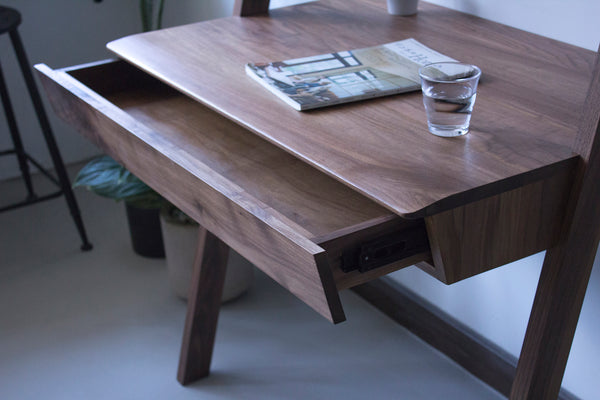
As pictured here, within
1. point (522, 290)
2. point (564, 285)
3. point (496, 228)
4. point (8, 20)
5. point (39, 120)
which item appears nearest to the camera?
point (496, 228)

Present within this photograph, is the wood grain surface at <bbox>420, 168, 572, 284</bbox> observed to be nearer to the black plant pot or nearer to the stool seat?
the black plant pot

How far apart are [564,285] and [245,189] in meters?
0.48

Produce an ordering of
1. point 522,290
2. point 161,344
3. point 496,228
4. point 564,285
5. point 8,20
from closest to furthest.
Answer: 1. point 496,228
2. point 564,285
3. point 522,290
4. point 161,344
5. point 8,20

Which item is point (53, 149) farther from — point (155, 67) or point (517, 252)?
point (517, 252)

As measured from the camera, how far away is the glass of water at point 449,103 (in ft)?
3.17

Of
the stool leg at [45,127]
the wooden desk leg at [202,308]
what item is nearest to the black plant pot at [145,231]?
the stool leg at [45,127]

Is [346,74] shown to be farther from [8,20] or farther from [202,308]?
[8,20]

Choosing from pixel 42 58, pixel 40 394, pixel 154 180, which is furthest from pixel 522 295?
pixel 42 58

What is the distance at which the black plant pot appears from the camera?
2.06 meters

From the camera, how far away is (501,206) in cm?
92

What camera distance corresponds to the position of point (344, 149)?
0.96m

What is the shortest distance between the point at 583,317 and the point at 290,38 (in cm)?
75

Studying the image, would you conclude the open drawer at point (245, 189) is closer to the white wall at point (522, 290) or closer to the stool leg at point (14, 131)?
the white wall at point (522, 290)

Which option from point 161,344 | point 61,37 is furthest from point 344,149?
point 61,37
